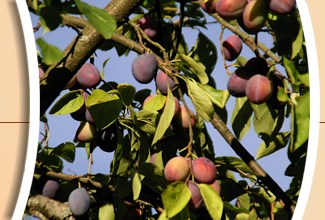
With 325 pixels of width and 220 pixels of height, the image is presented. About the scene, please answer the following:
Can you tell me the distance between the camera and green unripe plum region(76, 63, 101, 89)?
1060 mm

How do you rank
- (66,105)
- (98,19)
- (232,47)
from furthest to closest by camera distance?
(232,47)
(66,105)
(98,19)

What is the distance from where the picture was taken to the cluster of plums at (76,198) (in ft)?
3.39

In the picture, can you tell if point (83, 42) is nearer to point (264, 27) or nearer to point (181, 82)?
point (181, 82)

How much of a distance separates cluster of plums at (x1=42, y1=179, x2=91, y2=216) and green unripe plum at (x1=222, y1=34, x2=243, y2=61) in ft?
0.94

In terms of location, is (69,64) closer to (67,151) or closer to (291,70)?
(67,151)

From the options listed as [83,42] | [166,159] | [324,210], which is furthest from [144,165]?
[324,210]

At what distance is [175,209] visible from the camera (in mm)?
1007

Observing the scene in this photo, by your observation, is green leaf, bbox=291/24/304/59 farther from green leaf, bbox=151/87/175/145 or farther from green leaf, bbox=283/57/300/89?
green leaf, bbox=151/87/175/145

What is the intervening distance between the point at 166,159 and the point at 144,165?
0.07 meters

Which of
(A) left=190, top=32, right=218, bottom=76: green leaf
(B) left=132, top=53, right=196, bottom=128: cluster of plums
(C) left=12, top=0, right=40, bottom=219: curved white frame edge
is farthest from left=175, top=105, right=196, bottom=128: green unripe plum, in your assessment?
(C) left=12, top=0, right=40, bottom=219: curved white frame edge

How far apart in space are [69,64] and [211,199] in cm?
26

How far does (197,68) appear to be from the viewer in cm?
110

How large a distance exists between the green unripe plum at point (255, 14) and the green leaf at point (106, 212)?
31cm

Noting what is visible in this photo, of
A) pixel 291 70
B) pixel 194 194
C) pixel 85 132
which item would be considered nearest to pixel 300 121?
pixel 291 70
